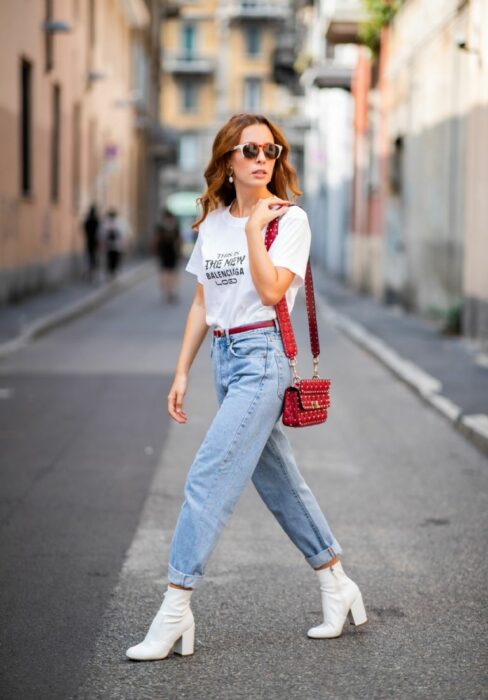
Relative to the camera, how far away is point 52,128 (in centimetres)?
2661

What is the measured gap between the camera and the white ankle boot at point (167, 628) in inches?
160

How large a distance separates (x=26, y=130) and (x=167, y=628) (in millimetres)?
20263

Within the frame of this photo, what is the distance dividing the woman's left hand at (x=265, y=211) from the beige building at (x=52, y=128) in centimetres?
1653

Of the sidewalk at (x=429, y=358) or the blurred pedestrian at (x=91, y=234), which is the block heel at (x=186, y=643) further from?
the blurred pedestrian at (x=91, y=234)

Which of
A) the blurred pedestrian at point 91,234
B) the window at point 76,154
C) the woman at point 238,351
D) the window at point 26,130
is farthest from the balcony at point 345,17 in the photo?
the woman at point 238,351

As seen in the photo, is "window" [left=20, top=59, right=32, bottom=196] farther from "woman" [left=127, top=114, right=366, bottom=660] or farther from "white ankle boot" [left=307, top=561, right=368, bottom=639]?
"white ankle boot" [left=307, top=561, right=368, bottom=639]

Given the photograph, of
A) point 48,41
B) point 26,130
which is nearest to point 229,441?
point 26,130

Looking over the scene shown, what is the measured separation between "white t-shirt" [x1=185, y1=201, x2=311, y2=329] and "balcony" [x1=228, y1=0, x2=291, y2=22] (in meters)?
75.4

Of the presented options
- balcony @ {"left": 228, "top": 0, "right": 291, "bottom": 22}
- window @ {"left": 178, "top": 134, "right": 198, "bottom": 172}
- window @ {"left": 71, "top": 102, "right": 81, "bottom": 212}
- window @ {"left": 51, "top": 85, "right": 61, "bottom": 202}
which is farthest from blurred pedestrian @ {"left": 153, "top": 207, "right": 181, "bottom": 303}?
window @ {"left": 178, "top": 134, "right": 198, "bottom": 172}

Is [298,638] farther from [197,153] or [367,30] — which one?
[197,153]

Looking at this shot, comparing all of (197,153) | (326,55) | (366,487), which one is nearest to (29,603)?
(366,487)

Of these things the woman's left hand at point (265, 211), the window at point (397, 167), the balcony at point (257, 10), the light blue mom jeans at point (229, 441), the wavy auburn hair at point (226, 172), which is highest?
the balcony at point (257, 10)

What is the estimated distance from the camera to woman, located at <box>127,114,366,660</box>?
4055 millimetres

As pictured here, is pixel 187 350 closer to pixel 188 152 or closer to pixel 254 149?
pixel 254 149
